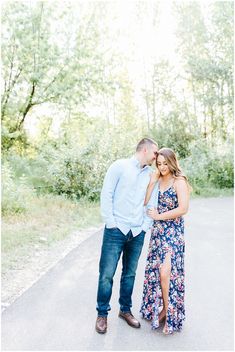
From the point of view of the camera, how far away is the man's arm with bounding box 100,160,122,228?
5180 mm

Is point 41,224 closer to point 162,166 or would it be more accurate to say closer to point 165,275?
point 165,275

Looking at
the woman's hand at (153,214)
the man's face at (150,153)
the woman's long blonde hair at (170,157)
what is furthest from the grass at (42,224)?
the woman's long blonde hair at (170,157)

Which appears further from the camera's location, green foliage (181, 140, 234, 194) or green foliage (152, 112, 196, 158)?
green foliage (152, 112, 196, 158)

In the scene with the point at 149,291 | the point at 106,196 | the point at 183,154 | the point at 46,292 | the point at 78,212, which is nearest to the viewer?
the point at 106,196

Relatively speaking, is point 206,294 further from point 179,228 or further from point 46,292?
point 46,292

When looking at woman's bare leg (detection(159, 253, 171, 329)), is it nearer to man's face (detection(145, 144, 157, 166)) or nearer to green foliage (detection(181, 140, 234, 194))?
man's face (detection(145, 144, 157, 166))

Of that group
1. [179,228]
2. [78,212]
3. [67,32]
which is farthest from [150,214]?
[67,32]

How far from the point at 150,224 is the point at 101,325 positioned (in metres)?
1.23

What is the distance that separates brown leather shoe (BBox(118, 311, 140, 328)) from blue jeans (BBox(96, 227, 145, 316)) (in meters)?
0.06

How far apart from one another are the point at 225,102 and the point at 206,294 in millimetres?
20647

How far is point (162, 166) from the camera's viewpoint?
17.3ft

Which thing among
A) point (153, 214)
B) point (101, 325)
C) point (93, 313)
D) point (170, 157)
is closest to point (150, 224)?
point (153, 214)

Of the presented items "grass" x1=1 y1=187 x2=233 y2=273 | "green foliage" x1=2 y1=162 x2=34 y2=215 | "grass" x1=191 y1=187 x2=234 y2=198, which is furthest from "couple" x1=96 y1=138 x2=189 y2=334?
"grass" x1=191 y1=187 x2=234 y2=198

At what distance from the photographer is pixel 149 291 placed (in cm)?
559
